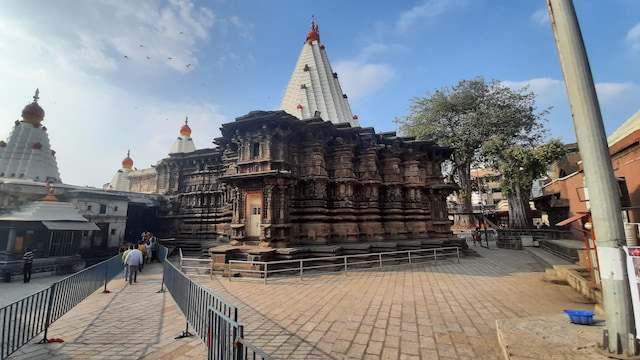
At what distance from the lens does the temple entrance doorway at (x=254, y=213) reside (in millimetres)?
13172

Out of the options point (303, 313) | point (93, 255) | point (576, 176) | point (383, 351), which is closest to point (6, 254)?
point (93, 255)

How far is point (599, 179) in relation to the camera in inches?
147

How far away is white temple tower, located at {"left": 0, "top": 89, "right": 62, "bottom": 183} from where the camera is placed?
71.6 ft

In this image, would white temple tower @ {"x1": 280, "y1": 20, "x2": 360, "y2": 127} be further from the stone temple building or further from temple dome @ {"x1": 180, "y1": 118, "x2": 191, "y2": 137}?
temple dome @ {"x1": 180, "y1": 118, "x2": 191, "y2": 137}

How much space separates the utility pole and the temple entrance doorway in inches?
449

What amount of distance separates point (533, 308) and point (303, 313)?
535 cm

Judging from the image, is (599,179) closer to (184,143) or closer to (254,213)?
(254,213)

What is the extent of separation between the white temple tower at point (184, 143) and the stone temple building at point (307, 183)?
8.03 m

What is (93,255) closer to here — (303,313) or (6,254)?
(6,254)

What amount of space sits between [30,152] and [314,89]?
23.7 meters

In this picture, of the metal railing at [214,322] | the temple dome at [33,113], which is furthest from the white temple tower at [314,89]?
the temple dome at [33,113]

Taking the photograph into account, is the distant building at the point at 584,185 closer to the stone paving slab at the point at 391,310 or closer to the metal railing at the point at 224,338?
the stone paving slab at the point at 391,310

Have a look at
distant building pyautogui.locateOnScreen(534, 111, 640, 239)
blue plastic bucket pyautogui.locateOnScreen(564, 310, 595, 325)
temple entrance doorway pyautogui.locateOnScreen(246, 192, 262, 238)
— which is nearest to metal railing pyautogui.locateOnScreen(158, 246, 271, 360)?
blue plastic bucket pyautogui.locateOnScreen(564, 310, 595, 325)

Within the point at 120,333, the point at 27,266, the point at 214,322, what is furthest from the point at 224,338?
the point at 27,266
